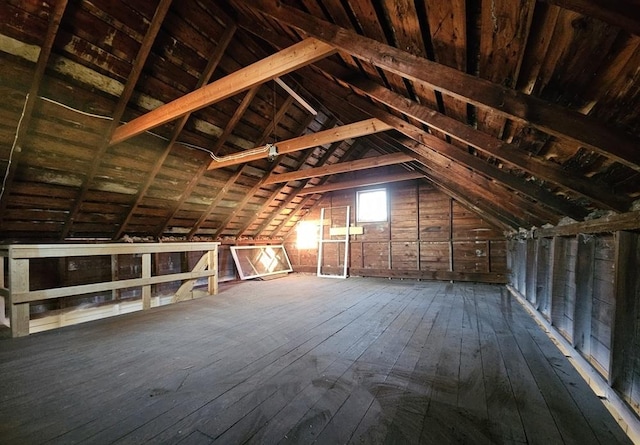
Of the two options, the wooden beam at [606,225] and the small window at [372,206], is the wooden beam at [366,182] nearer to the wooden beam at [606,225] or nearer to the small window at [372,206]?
the small window at [372,206]

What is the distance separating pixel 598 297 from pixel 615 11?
2122 mm

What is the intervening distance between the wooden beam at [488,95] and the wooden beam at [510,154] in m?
0.55

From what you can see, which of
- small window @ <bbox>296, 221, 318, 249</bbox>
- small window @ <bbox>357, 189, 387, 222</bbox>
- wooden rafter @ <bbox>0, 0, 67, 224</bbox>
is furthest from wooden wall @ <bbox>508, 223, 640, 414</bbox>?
small window @ <bbox>296, 221, 318, 249</bbox>

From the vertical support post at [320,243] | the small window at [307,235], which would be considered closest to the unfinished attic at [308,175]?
the vertical support post at [320,243]

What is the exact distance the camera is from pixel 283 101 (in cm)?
423

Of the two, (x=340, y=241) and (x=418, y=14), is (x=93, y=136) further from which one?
(x=340, y=241)

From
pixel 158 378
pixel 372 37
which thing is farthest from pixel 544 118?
pixel 158 378

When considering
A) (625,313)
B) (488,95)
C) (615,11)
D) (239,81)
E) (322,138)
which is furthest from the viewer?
(322,138)

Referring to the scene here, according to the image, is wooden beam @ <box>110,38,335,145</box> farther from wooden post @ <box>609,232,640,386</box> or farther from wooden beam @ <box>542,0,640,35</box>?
wooden post @ <box>609,232,640,386</box>

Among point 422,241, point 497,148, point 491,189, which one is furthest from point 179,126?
point 422,241

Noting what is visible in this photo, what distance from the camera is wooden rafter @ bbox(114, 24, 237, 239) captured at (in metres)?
3.09

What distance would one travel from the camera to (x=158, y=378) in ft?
5.96

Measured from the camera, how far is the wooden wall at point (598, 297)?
1464 millimetres

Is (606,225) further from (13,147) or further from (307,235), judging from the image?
(307,235)
